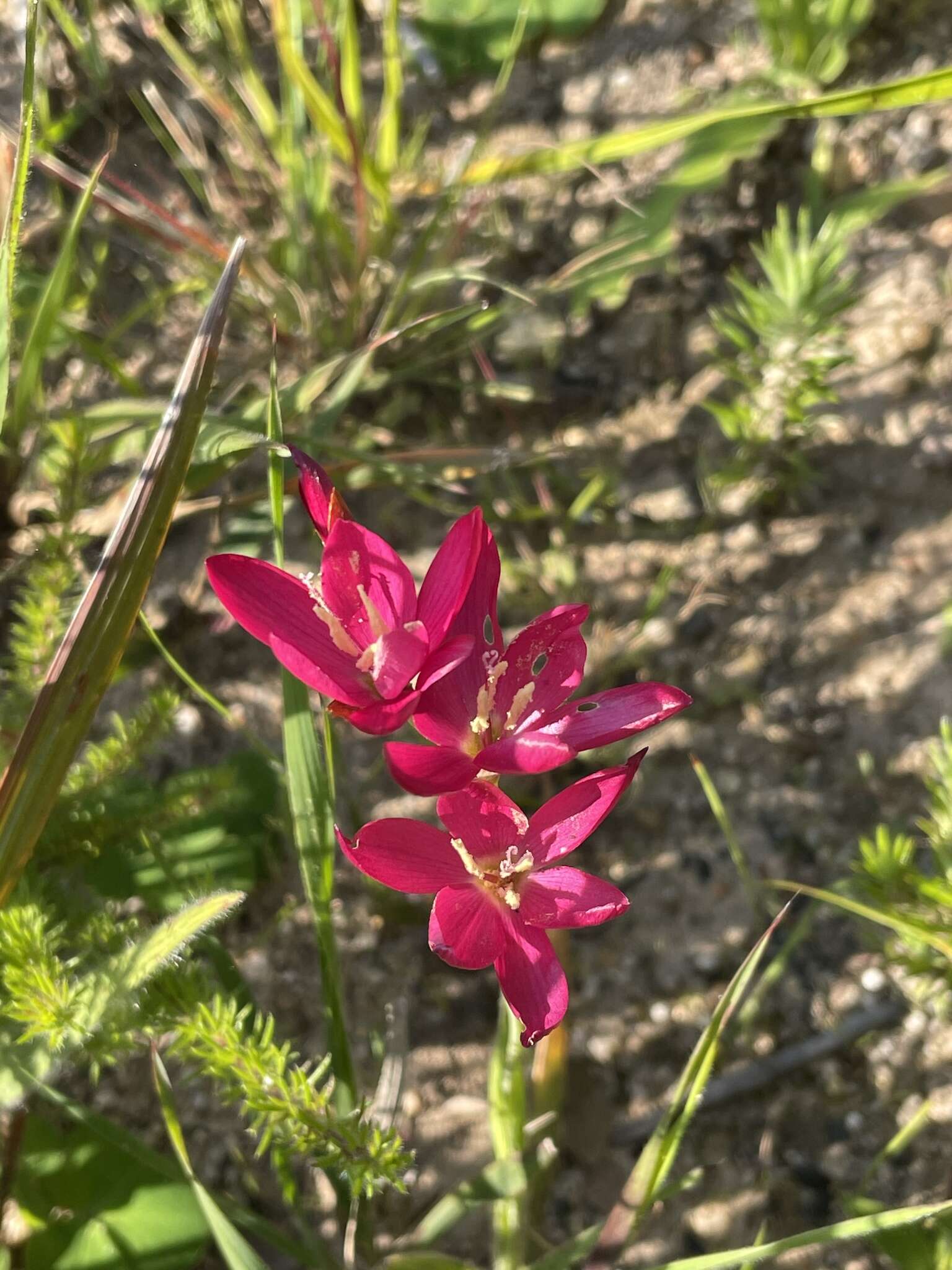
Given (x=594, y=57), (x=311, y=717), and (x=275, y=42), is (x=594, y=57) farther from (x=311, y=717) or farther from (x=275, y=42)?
(x=311, y=717)

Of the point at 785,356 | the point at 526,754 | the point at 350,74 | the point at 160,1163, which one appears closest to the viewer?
the point at 526,754

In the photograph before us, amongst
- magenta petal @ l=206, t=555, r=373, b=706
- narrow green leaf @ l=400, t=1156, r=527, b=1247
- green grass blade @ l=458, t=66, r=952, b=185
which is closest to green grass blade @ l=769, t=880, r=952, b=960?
narrow green leaf @ l=400, t=1156, r=527, b=1247

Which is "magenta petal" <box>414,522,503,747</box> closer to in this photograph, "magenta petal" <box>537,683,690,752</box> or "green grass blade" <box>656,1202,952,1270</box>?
"magenta petal" <box>537,683,690,752</box>

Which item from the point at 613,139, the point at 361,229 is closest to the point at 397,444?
the point at 361,229

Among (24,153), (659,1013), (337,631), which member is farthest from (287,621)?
(659,1013)

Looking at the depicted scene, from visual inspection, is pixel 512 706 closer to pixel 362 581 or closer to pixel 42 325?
pixel 362 581

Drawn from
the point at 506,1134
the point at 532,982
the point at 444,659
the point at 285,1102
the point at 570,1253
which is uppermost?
the point at 444,659

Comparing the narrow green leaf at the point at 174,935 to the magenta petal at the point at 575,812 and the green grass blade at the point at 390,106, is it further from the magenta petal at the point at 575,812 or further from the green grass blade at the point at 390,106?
the green grass blade at the point at 390,106
